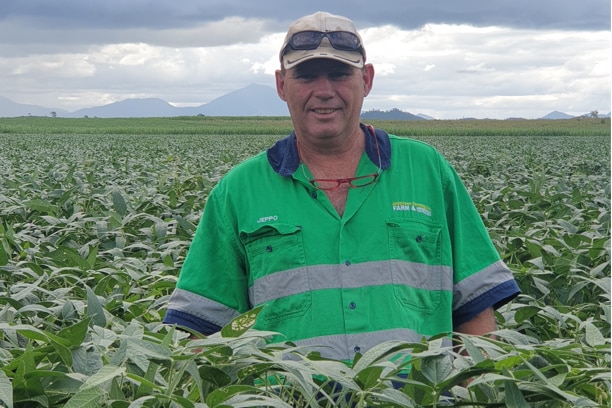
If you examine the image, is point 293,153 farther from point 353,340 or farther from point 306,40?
point 353,340

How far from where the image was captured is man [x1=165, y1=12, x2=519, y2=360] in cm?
285

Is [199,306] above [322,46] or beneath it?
beneath

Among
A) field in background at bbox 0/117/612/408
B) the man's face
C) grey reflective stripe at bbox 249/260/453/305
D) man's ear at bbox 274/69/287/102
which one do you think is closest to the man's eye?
the man's face

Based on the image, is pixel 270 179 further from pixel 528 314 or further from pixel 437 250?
pixel 528 314

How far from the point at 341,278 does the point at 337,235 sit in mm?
155

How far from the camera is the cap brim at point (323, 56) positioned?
2918 mm

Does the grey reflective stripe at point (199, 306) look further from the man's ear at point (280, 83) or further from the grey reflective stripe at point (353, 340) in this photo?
the man's ear at point (280, 83)

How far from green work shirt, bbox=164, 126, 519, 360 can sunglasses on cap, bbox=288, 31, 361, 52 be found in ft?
1.11

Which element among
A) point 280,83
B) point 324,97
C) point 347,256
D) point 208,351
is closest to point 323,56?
point 324,97

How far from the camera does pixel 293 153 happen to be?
3062 millimetres

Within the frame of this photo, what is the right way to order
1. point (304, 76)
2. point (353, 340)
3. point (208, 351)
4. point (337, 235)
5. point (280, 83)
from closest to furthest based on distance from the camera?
1. point (208, 351)
2. point (353, 340)
3. point (337, 235)
4. point (304, 76)
5. point (280, 83)

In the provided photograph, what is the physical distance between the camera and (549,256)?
441 cm

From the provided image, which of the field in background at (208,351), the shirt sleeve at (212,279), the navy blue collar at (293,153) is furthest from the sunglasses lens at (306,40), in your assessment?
the field in background at (208,351)

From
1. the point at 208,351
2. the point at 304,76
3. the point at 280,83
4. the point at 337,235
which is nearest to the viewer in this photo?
the point at 208,351
